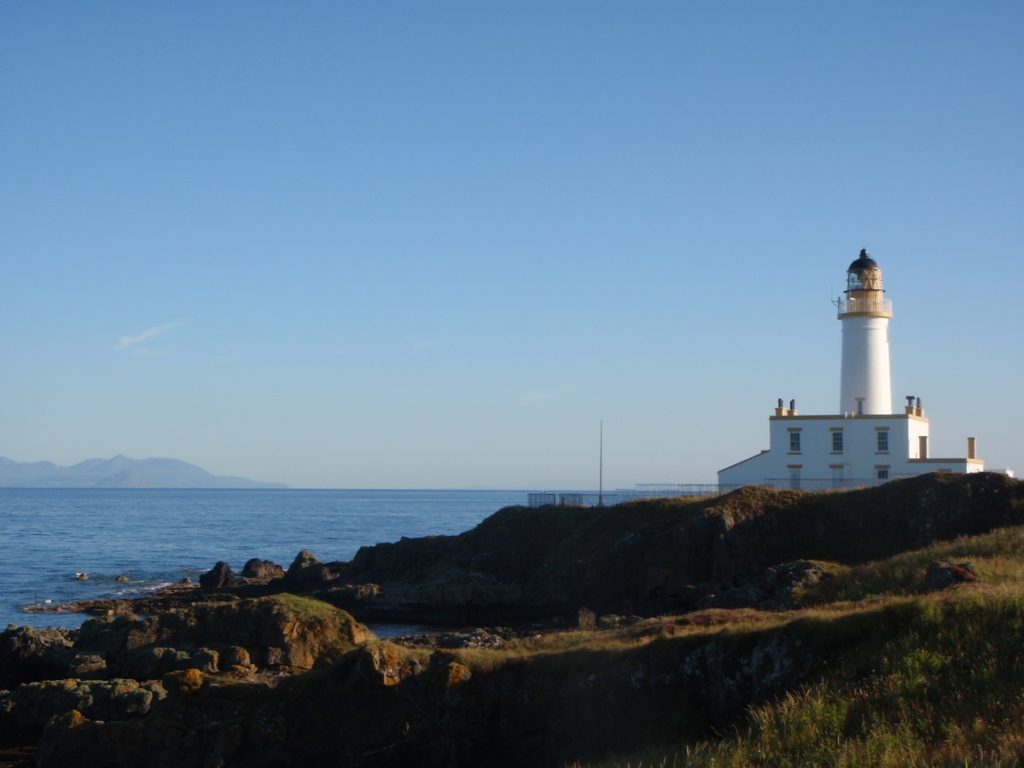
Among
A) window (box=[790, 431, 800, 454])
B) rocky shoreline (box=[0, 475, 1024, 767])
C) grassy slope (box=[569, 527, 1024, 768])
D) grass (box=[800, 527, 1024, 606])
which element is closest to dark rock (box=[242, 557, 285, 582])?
rocky shoreline (box=[0, 475, 1024, 767])

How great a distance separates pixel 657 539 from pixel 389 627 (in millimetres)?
10375

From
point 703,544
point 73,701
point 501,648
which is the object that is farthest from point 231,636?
point 703,544

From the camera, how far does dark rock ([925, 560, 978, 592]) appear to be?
23312 mm

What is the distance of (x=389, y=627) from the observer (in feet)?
133

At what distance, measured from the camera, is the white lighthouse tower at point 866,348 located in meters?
52.2

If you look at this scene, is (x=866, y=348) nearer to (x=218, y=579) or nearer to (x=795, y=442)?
(x=795, y=442)

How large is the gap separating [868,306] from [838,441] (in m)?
7.12

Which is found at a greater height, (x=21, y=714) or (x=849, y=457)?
(x=849, y=457)

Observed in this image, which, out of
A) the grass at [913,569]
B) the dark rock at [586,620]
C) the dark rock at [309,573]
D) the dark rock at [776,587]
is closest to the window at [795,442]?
the dark rock at [586,620]

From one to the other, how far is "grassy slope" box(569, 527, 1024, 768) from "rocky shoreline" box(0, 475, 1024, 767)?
926 millimetres

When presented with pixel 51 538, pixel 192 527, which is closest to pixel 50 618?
pixel 51 538

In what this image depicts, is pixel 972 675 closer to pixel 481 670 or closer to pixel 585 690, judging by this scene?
pixel 585 690

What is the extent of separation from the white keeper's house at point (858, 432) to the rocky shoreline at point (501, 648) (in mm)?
9536

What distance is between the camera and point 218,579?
53.8 meters
